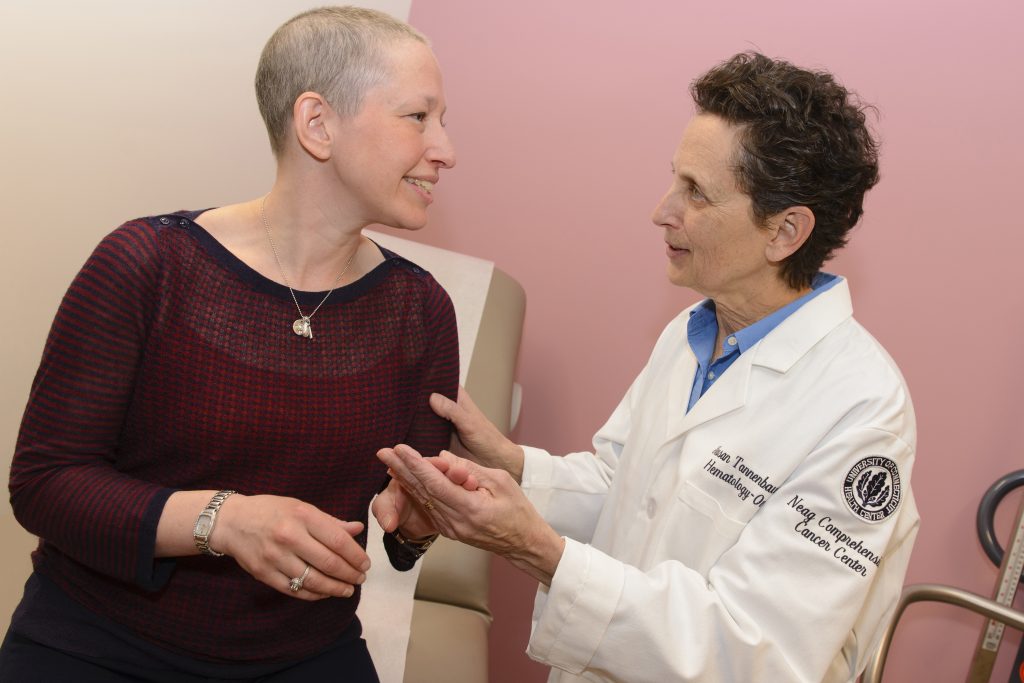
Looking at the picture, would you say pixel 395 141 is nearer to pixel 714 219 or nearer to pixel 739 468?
pixel 714 219

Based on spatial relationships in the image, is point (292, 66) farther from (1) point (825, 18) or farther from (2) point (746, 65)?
(1) point (825, 18)

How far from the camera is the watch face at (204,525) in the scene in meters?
0.99

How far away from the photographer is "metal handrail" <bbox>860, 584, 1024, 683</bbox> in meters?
1.50

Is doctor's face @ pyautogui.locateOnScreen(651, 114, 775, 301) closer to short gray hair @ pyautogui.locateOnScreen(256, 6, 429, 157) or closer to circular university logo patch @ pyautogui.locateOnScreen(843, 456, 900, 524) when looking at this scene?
circular university logo patch @ pyautogui.locateOnScreen(843, 456, 900, 524)

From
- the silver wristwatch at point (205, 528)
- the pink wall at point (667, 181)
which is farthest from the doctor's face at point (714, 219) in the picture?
the silver wristwatch at point (205, 528)

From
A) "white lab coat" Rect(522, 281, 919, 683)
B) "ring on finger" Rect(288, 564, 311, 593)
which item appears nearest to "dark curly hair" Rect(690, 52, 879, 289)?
"white lab coat" Rect(522, 281, 919, 683)

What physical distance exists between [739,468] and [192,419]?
76cm

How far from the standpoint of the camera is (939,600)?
154 cm

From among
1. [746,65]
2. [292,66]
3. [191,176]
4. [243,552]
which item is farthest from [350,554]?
[191,176]

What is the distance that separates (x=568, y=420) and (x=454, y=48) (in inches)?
41.3

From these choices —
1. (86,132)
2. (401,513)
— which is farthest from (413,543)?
(86,132)

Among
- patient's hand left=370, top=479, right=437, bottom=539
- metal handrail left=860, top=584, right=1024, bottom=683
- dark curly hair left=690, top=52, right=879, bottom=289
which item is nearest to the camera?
patient's hand left=370, top=479, right=437, bottom=539

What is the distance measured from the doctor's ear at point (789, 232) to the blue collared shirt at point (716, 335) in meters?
0.09

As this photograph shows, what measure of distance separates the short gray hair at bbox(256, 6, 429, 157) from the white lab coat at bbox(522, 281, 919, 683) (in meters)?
0.67
